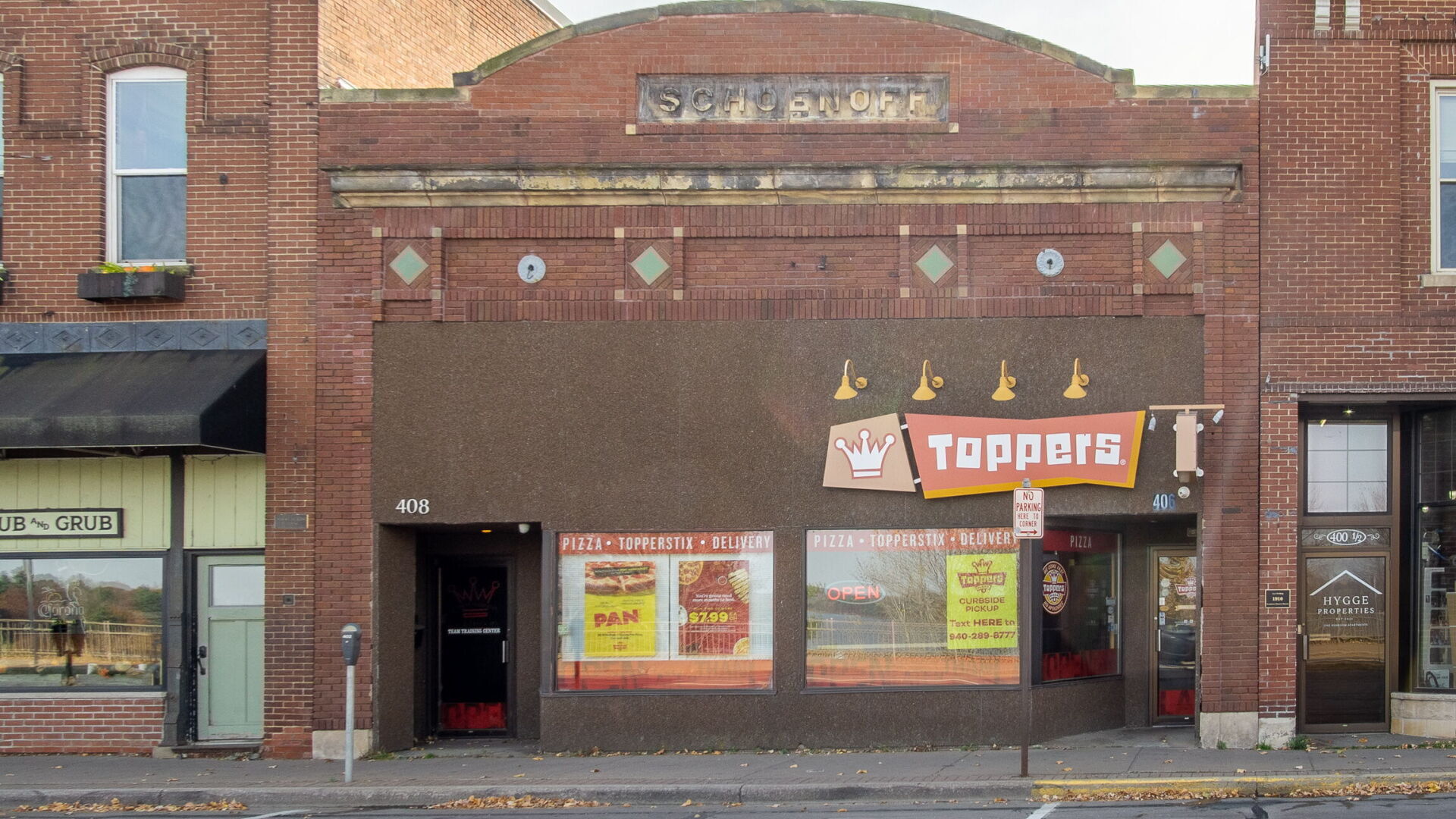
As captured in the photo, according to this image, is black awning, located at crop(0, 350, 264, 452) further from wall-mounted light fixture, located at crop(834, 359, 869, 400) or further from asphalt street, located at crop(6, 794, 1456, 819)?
wall-mounted light fixture, located at crop(834, 359, 869, 400)

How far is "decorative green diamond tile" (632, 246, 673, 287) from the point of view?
15359 mm

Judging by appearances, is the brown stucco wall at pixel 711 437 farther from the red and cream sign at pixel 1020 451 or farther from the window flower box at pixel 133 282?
the window flower box at pixel 133 282

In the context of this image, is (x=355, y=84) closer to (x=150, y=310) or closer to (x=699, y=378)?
(x=150, y=310)

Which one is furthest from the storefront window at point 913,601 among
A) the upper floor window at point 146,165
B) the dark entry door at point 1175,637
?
the upper floor window at point 146,165

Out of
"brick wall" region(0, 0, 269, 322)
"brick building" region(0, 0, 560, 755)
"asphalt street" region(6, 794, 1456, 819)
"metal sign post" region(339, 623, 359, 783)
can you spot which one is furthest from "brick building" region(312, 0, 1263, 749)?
"asphalt street" region(6, 794, 1456, 819)

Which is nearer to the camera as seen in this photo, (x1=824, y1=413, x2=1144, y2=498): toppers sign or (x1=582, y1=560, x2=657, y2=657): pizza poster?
(x1=824, y1=413, x2=1144, y2=498): toppers sign

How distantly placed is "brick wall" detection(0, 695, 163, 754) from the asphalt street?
2520mm

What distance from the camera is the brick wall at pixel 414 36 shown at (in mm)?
16125

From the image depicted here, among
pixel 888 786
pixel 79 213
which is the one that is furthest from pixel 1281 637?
pixel 79 213

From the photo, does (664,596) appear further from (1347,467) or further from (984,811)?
(1347,467)

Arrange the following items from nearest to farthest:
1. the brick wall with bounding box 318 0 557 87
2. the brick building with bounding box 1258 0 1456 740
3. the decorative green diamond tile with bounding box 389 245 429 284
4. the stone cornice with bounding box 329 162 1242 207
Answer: the brick building with bounding box 1258 0 1456 740
the stone cornice with bounding box 329 162 1242 207
the decorative green diamond tile with bounding box 389 245 429 284
the brick wall with bounding box 318 0 557 87

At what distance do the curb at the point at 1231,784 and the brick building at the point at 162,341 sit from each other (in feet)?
24.3

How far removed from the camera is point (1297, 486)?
49.0 ft

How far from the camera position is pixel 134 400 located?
47.6 ft
